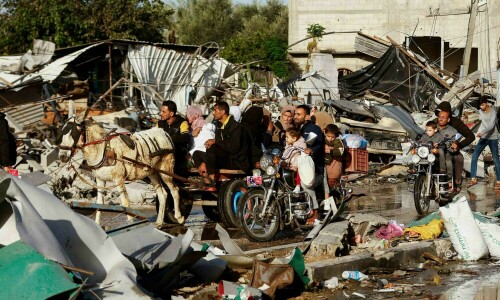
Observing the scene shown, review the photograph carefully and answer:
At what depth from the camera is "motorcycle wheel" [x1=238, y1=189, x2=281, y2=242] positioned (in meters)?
12.4

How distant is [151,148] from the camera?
46.0ft

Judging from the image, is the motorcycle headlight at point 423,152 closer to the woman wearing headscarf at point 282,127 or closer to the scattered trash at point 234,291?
the woman wearing headscarf at point 282,127

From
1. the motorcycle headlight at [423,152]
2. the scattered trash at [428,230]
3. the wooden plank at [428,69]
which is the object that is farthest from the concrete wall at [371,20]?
the scattered trash at [428,230]

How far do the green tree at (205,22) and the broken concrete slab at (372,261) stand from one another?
55.8 metres

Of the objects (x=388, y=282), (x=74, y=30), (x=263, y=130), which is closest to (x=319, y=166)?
(x=263, y=130)

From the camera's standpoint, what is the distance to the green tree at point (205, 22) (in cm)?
6769

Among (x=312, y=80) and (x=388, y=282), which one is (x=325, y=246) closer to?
(x=388, y=282)

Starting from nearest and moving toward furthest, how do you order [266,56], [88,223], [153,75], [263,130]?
1. [88,223]
2. [263,130]
3. [153,75]
4. [266,56]

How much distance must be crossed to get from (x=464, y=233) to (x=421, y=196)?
430 centimetres

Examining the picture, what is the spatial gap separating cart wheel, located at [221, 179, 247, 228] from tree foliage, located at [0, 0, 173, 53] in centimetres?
2645

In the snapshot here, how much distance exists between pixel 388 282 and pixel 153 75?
23.2m

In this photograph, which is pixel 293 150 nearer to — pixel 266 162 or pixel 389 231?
pixel 266 162

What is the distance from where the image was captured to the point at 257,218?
12.5 meters

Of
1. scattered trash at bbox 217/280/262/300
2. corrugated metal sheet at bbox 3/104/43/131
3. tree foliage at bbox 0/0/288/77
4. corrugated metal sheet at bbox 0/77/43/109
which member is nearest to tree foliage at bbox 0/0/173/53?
tree foliage at bbox 0/0/288/77
